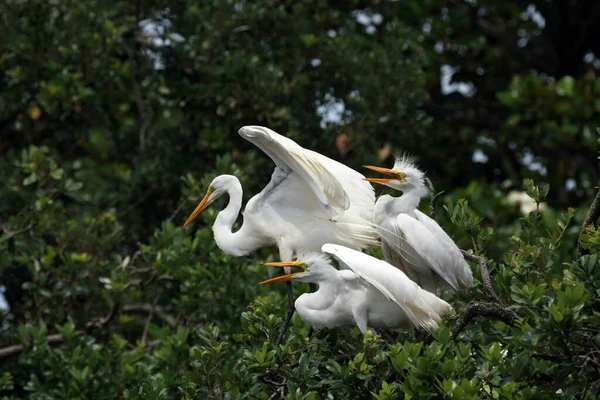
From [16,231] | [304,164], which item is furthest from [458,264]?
[16,231]

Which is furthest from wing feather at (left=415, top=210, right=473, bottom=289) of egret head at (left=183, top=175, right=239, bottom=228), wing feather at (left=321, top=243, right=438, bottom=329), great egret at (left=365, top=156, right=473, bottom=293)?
egret head at (left=183, top=175, right=239, bottom=228)

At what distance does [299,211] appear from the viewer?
5.15 m

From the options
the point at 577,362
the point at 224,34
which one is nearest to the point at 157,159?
the point at 224,34

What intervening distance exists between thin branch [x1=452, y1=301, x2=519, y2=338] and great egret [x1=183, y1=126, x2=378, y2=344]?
111 cm

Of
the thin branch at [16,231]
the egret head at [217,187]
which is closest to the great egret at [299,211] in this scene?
the egret head at [217,187]

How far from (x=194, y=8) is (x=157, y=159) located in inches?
39.1

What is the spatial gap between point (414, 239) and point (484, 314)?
859 mm

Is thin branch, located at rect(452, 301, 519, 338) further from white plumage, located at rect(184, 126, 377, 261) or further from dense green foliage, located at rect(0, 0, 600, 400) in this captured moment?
white plumage, located at rect(184, 126, 377, 261)

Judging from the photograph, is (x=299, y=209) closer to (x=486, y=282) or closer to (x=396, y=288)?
(x=396, y=288)

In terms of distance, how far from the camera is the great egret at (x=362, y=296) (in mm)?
4086

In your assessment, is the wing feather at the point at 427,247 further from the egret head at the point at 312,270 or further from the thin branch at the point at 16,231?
the thin branch at the point at 16,231

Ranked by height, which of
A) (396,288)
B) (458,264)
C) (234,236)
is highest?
(396,288)

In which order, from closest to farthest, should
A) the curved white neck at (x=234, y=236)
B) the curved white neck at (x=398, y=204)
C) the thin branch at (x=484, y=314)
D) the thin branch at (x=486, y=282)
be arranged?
the thin branch at (x=484, y=314)
the thin branch at (x=486, y=282)
the curved white neck at (x=398, y=204)
the curved white neck at (x=234, y=236)

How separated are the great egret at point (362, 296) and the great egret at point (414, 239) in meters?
0.31
